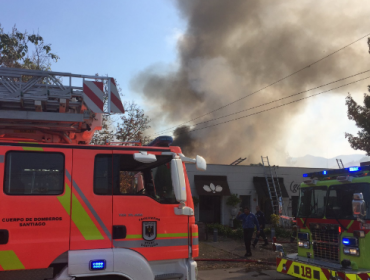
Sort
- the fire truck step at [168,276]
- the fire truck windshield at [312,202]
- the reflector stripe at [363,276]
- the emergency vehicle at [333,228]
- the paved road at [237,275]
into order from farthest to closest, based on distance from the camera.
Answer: the paved road at [237,275]
the fire truck windshield at [312,202]
the emergency vehicle at [333,228]
the reflector stripe at [363,276]
the fire truck step at [168,276]

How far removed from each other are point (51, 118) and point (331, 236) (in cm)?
515

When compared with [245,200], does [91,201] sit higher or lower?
higher

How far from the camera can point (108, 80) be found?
3.99 meters

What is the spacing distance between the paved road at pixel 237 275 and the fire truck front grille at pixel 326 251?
1.40m

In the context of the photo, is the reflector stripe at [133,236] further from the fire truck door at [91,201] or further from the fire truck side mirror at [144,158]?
the fire truck side mirror at [144,158]

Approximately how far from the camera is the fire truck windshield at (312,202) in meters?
6.32

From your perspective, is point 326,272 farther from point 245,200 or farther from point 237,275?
point 245,200

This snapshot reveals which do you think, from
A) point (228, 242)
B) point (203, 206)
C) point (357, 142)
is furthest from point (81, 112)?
point (357, 142)

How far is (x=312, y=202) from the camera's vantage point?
6566 mm

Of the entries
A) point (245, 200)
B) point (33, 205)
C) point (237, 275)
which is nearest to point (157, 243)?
point (33, 205)

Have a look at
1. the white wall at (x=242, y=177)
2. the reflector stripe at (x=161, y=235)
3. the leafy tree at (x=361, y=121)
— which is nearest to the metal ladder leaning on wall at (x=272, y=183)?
the white wall at (x=242, y=177)

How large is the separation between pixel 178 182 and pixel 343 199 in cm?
387

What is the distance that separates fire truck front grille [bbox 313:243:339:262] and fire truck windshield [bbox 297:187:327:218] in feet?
1.80

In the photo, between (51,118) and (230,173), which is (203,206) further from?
(51,118)
